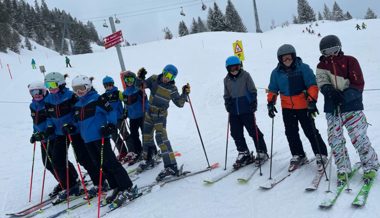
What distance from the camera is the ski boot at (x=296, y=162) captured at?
18.4ft

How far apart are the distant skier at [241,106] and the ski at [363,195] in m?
1.80

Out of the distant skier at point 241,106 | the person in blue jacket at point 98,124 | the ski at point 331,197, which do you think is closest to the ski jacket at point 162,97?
the distant skier at point 241,106

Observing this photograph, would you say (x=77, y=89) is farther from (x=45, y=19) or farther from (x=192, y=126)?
(x=45, y=19)

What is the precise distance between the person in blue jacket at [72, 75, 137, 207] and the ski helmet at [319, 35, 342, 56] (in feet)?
10.2

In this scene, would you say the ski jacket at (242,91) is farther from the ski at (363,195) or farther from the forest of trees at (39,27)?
the forest of trees at (39,27)

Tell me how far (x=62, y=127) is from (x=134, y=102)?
6.44ft

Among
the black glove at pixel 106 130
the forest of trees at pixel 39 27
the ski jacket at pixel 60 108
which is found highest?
the forest of trees at pixel 39 27

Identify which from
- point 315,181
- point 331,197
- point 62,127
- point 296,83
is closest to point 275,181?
point 315,181

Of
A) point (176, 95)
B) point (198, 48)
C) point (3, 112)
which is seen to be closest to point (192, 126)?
point (176, 95)

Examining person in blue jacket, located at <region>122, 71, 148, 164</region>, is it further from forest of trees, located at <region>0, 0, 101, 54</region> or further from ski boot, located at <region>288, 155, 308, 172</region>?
forest of trees, located at <region>0, 0, 101, 54</region>

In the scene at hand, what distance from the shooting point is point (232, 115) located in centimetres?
639

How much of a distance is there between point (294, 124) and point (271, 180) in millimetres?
953

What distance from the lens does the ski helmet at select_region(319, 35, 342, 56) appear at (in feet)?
15.0

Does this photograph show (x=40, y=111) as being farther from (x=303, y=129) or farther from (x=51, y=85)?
(x=303, y=129)
